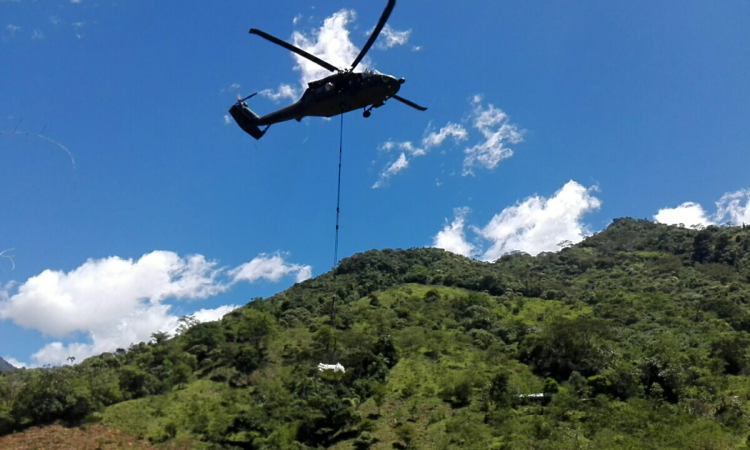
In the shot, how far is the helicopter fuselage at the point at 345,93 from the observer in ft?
50.8

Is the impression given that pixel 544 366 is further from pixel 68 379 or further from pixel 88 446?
pixel 68 379

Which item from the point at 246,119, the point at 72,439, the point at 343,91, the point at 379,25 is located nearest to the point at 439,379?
the point at 72,439

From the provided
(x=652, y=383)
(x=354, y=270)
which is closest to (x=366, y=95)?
Result: (x=652, y=383)

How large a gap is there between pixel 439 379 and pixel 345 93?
34.0 m

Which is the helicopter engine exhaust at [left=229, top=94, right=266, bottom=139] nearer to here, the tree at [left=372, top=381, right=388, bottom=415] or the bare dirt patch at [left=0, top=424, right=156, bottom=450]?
the tree at [left=372, top=381, right=388, bottom=415]

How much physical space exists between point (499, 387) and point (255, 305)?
53732 mm

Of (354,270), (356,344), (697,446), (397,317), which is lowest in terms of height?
(697,446)

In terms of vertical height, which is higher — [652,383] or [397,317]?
[397,317]

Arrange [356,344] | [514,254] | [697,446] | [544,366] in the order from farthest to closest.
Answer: [514,254] → [356,344] → [544,366] → [697,446]

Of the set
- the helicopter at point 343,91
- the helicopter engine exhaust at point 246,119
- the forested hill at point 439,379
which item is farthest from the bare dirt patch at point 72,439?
the helicopter at point 343,91

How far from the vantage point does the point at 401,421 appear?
3756 centimetres

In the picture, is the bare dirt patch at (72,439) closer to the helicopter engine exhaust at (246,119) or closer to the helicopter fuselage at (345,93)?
the helicopter engine exhaust at (246,119)

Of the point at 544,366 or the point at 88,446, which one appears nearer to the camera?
the point at 88,446

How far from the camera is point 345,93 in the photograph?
16.0 meters
